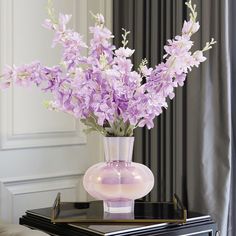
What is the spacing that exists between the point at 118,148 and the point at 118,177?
0.09 m

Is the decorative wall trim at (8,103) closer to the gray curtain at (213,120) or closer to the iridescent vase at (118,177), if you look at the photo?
the iridescent vase at (118,177)

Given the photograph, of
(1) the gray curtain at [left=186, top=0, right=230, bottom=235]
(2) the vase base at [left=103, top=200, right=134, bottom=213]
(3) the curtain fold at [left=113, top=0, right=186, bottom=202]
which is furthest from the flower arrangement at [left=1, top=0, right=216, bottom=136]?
(3) the curtain fold at [left=113, top=0, right=186, bottom=202]

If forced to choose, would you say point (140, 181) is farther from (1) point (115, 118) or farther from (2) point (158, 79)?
(2) point (158, 79)

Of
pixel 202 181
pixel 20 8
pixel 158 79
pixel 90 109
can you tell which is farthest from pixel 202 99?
pixel 20 8

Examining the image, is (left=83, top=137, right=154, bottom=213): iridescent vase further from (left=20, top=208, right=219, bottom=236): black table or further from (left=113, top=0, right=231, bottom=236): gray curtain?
(left=113, top=0, right=231, bottom=236): gray curtain

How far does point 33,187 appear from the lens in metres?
2.32

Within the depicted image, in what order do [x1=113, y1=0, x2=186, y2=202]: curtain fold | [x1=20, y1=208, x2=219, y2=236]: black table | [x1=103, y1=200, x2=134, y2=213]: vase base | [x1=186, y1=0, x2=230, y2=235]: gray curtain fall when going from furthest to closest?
1. [x1=113, y1=0, x2=186, y2=202]: curtain fold
2. [x1=186, y1=0, x2=230, y2=235]: gray curtain
3. [x1=103, y1=200, x2=134, y2=213]: vase base
4. [x1=20, y1=208, x2=219, y2=236]: black table

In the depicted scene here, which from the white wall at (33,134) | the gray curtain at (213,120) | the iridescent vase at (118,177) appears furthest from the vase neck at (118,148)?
the white wall at (33,134)

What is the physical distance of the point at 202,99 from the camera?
2.18m

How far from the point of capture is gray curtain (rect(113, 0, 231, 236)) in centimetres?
215

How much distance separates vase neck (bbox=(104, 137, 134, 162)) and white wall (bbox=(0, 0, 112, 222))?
1.95 ft

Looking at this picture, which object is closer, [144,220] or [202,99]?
[144,220]

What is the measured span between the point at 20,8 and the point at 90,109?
2.44 ft

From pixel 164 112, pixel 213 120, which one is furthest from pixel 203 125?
pixel 164 112
